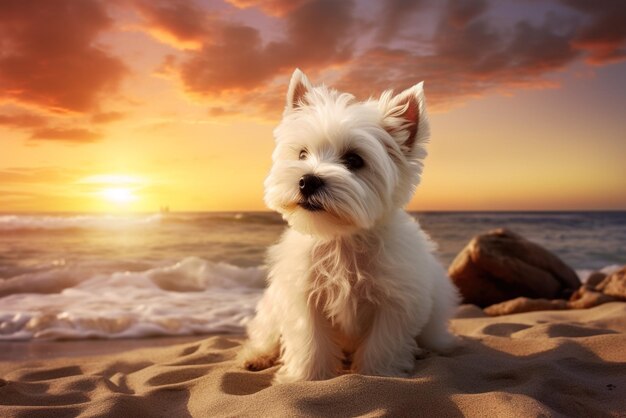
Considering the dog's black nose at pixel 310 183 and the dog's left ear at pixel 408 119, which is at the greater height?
the dog's left ear at pixel 408 119

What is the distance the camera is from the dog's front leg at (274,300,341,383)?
3.56 meters

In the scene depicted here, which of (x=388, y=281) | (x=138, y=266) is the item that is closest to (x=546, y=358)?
(x=388, y=281)

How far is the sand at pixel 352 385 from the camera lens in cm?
296

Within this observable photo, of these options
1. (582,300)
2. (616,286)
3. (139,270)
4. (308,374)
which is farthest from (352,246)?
(139,270)

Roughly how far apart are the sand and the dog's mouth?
0.99 metres

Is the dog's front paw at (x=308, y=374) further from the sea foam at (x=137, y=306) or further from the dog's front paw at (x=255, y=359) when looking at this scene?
the sea foam at (x=137, y=306)

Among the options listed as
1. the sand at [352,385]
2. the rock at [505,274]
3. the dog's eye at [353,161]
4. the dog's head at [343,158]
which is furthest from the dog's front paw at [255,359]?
the rock at [505,274]

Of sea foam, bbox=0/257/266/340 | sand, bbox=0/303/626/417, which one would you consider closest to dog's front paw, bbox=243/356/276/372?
sand, bbox=0/303/626/417

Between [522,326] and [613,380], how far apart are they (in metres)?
1.97

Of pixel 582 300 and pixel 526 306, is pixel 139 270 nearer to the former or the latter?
pixel 526 306

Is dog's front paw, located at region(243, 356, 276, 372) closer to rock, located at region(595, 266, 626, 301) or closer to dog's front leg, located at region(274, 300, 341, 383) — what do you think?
dog's front leg, located at region(274, 300, 341, 383)

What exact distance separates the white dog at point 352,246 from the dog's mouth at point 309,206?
0.01 metres

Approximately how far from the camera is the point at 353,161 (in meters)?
3.38

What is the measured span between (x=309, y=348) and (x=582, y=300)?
443 centimetres
